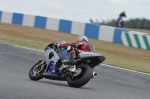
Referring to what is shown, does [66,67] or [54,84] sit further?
[54,84]

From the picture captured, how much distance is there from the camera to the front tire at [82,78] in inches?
432

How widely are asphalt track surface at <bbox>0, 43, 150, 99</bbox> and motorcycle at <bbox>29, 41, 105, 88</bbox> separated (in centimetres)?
20

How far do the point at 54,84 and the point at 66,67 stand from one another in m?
0.68

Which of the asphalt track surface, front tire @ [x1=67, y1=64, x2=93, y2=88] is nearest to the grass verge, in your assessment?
the asphalt track surface

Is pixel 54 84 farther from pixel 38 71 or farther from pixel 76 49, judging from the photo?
pixel 76 49

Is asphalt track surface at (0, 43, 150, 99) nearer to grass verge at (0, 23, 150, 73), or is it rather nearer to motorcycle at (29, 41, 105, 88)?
motorcycle at (29, 41, 105, 88)

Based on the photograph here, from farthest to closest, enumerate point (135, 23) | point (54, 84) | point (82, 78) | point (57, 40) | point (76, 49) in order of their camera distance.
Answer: point (135, 23) < point (57, 40) < point (54, 84) < point (76, 49) < point (82, 78)

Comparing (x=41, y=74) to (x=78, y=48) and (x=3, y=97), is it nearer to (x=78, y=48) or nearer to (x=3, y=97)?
(x=78, y=48)

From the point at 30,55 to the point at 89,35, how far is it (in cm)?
1281

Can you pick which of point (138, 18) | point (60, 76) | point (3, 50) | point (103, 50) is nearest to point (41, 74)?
point (60, 76)

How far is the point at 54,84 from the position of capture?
39.6 ft

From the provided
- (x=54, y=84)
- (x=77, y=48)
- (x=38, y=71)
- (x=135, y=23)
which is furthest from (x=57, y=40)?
(x=135, y=23)

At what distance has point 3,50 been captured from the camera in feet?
62.1

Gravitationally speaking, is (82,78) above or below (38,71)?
above
